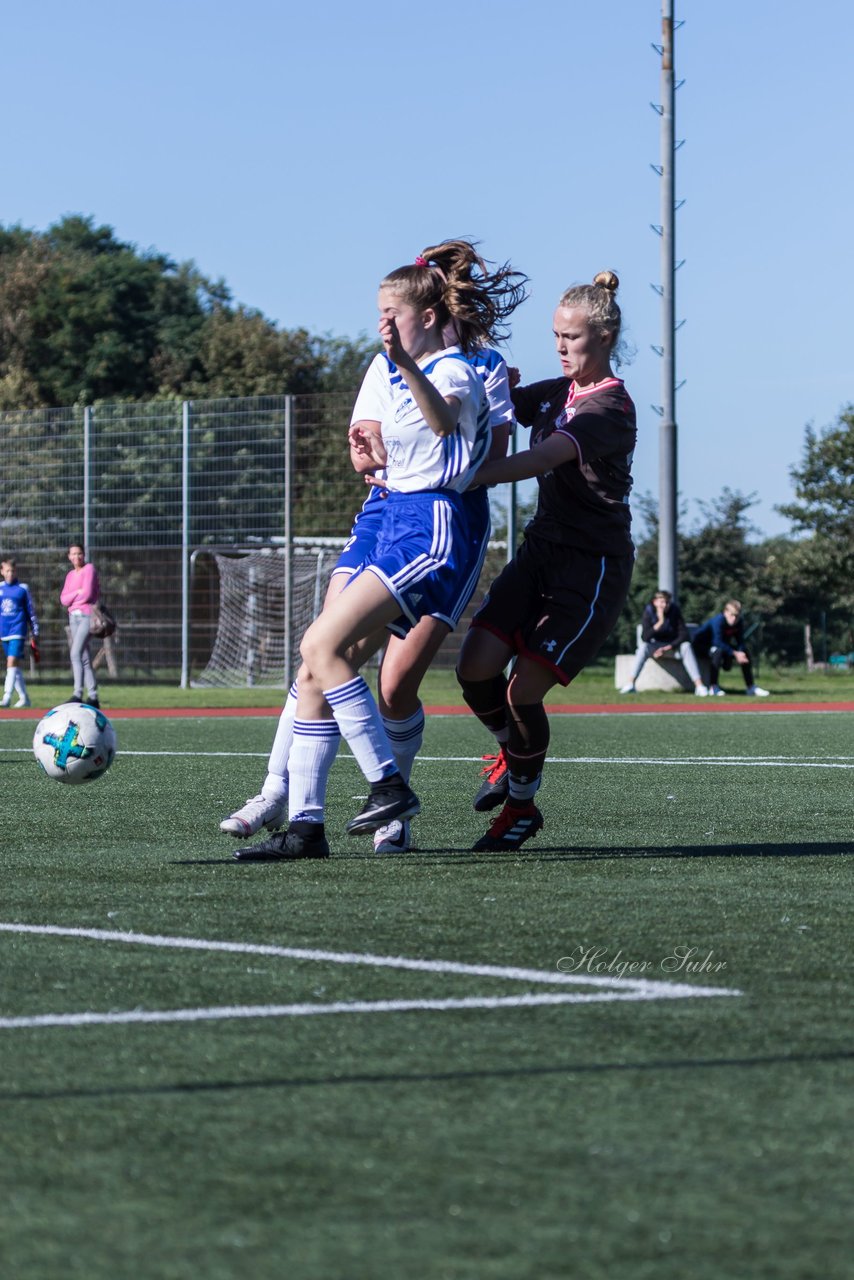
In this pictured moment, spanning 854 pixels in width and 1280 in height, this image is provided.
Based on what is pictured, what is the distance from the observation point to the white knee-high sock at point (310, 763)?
619cm

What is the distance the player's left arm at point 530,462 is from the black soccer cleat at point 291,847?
1.25 metres

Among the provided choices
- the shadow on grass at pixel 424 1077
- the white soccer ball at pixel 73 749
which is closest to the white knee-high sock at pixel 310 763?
the white soccer ball at pixel 73 749

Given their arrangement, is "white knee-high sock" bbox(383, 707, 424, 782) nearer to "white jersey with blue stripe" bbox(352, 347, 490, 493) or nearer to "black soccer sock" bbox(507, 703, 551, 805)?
"black soccer sock" bbox(507, 703, 551, 805)

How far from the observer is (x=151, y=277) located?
63312mm

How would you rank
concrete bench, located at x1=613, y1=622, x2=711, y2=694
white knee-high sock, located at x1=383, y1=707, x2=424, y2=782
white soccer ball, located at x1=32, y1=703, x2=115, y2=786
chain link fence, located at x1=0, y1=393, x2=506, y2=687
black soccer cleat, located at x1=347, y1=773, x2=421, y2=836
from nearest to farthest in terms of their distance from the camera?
black soccer cleat, located at x1=347, y1=773, x2=421, y2=836 < white knee-high sock, located at x1=383, y1=707, x2=424, y2=782 < white soccer ball, located at x1=32, y1=703, x2=115, y2=786 < concrete bench, located at x1=613, y1=622, x2=711, y2=694 < chain link fence, located at x1=0, y1=393, x2=506, y2=687

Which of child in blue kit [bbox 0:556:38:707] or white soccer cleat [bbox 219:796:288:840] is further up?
child in blue kit [bbox 0:556:38:707]

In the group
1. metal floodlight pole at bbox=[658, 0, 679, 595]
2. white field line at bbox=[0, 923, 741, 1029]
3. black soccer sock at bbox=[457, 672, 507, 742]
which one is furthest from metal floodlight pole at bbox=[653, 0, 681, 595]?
white field line at bbox=[0, 923, 741, 1029]

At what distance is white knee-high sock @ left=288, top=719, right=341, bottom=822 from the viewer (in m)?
6.19

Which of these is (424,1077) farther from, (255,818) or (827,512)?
(827,512)

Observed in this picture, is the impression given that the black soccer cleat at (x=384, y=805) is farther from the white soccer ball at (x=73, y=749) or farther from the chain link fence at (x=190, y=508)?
the chain link fence at (x=190, y=508)

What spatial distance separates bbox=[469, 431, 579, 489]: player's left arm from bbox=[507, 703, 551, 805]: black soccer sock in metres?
0.88

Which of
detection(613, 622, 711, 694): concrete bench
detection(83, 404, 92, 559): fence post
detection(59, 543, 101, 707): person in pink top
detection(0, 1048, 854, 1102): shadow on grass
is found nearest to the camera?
Result: detection(0, 1048, 854, 1102): shadow on grass

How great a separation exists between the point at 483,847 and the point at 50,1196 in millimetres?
4326

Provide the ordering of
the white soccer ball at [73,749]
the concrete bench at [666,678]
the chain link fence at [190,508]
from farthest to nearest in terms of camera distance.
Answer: the chain link fence at [190,508] < the concrete bench at [666,678] < the white soccer ball at [73,749]
